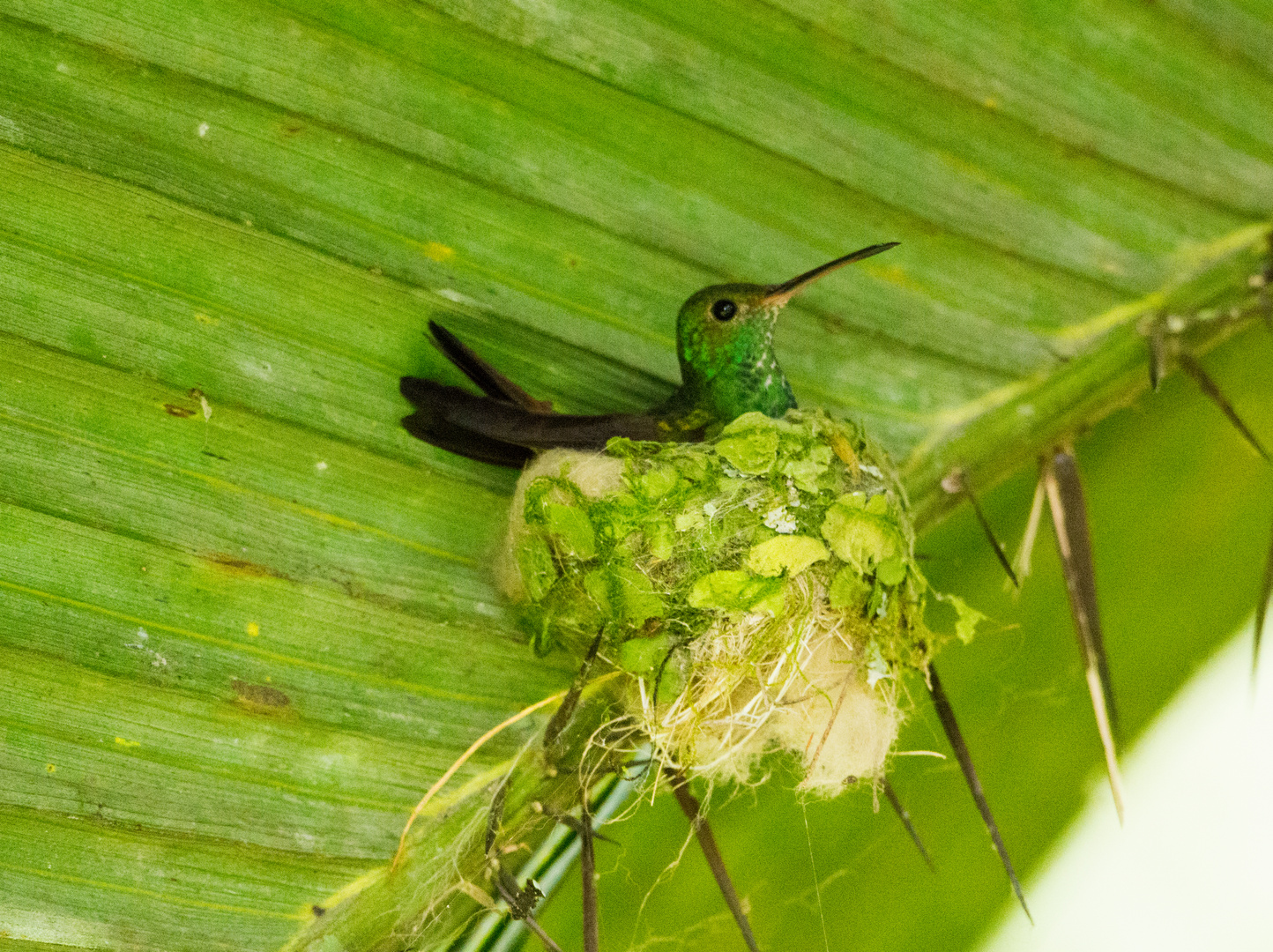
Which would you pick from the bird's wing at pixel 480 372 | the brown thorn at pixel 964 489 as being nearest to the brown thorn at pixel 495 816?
the bird's wing at pixel 480 372

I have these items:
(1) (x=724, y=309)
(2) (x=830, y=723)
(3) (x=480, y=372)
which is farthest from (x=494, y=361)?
(2) (x=830, y=723)

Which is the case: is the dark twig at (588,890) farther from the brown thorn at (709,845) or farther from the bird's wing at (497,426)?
the bird's wing at (497,426)

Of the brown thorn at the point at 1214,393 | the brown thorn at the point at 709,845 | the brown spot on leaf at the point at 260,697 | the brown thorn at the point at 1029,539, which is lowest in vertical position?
the brown spot on leaf at the point at 260,697

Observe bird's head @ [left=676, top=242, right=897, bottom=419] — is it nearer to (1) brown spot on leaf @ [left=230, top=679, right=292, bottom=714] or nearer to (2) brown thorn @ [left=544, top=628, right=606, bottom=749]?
(2) brown thorn @ [left=544, top=628, right=606, bottom=749]

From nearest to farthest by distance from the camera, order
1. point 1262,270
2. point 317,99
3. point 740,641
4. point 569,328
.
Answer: point 740,641, point 317,99, point 569,328, point 1262,270

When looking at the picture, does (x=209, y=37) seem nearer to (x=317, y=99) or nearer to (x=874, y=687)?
→ (x=317, y=99)

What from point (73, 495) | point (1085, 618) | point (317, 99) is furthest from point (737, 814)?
point (317, 99)
